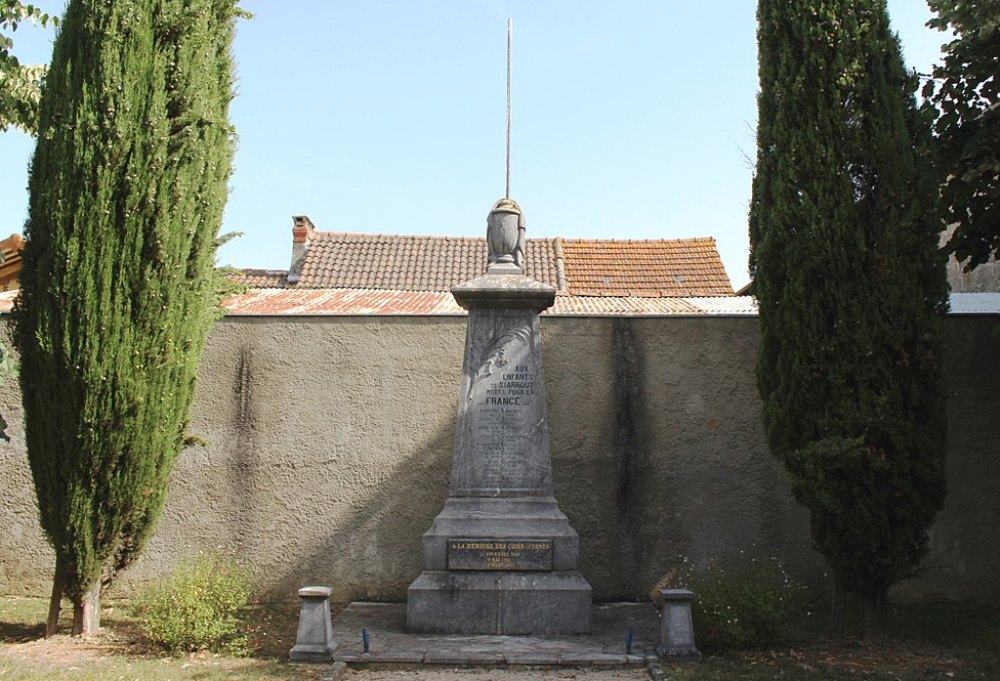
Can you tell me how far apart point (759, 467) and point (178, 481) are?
5719 millimetres

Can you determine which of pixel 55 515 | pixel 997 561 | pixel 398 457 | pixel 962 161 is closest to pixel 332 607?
pixel 398 457

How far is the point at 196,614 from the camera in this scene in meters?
6.36

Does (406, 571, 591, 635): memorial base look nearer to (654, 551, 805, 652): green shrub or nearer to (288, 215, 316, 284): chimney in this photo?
(654, 551, 805, 652): green shrub

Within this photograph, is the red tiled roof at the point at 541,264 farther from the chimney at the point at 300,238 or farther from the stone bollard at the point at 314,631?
the stone bollard at the point at 314,631

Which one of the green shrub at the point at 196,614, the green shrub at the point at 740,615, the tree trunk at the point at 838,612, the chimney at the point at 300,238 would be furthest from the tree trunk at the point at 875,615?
the chimney at the point at 300,238

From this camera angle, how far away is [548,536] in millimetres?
7039

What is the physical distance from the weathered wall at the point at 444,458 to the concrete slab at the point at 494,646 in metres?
1.09

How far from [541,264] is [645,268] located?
229 centimetres

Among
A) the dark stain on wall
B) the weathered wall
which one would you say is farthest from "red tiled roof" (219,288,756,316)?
the dark stain on wall

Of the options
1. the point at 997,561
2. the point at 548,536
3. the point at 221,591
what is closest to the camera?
the point at 221,591

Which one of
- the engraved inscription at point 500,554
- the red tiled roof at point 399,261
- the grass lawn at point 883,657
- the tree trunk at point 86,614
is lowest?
the grass lawn at point 883,657

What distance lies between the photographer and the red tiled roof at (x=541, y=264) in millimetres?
17828

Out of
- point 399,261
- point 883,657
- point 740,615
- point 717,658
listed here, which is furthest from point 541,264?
point 883,657

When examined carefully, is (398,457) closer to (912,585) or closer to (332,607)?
(332,607)
